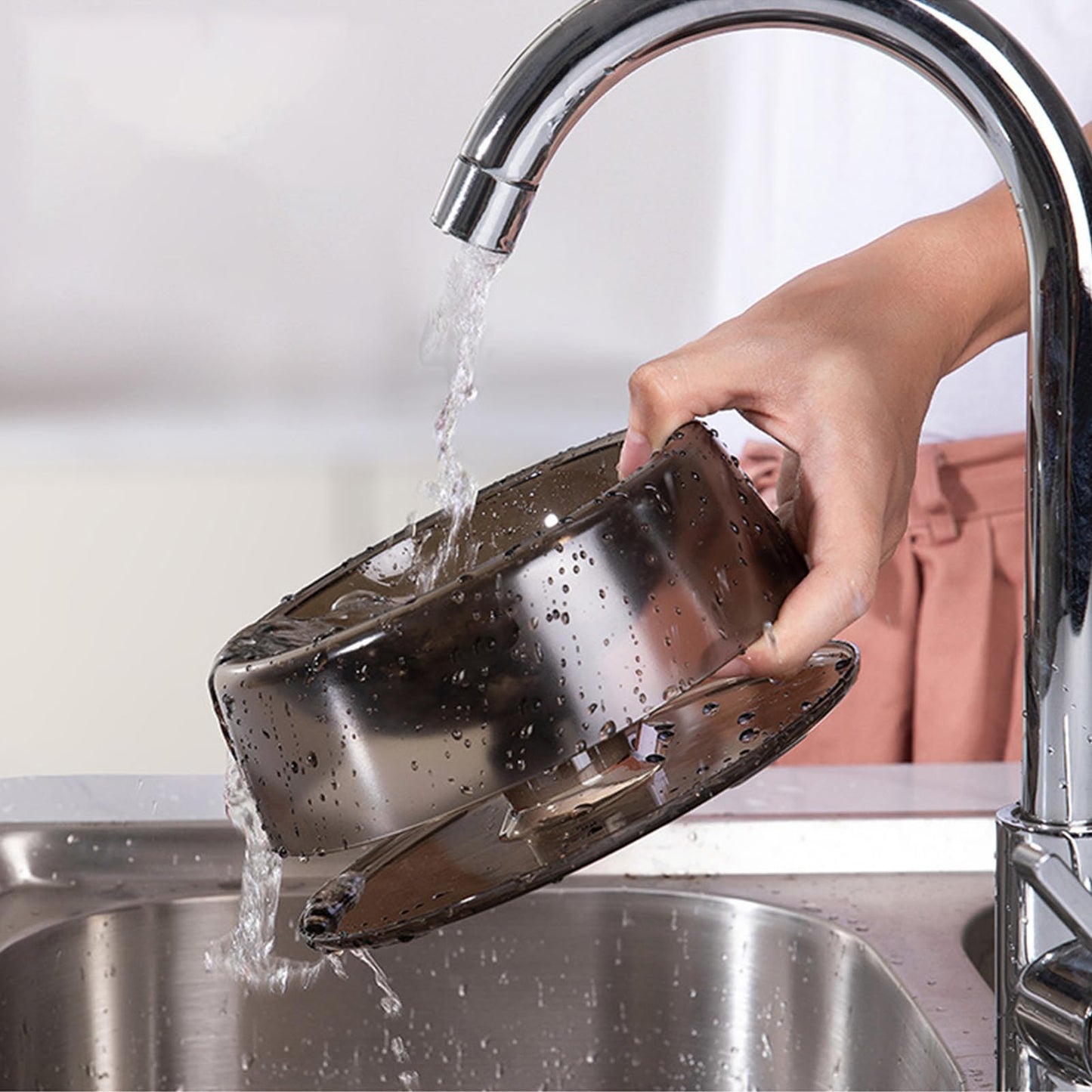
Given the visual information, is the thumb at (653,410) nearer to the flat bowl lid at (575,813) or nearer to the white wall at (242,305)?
the flat bowl lid at (575,813)

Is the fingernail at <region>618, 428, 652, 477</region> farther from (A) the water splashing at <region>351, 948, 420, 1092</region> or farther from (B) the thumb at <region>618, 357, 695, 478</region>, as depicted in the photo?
(A) the water splashing at <region>351, 948, 420, 1092</region>

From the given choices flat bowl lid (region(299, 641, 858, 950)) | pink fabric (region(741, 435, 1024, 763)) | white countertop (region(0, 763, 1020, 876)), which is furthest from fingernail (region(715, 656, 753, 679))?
pink fabric (region(741, 435, 1024, 763))

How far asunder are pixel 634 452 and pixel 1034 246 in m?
0.16

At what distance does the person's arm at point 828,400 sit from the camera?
1.41ft

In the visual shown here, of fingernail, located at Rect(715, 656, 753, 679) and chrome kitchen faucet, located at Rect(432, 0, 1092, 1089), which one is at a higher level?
chrome kitchen faucet, located at Rect(432, 0, 1092, 1089)

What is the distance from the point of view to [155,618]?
1735 millimetres

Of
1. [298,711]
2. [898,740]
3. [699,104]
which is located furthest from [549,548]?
[699,104]

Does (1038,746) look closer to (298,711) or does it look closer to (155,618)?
(298,711)

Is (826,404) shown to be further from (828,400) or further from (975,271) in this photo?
(975,271)

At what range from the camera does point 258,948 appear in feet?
2.16

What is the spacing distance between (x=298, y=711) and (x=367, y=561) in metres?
0.13

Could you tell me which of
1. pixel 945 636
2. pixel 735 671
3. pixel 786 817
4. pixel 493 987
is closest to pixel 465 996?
pixel 493 987

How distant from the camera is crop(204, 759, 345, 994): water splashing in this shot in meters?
0.64

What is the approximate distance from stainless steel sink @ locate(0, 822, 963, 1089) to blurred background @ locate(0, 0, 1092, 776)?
40.6 inches
